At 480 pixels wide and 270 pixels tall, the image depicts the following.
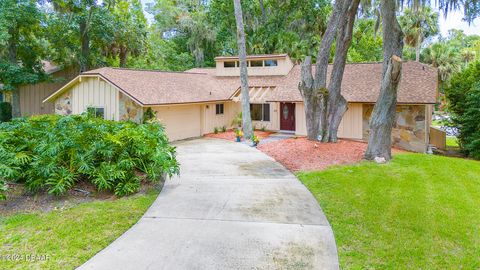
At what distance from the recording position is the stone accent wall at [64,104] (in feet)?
60.6

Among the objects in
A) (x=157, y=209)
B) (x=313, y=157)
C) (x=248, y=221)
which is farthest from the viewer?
(x=313, y=157)

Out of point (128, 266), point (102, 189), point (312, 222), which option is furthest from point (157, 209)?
point (312, 222)

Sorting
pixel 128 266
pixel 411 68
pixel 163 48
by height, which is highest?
pixel 163 48

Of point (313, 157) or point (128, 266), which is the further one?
point (313, 157)

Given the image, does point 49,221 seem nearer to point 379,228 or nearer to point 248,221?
point 248,221

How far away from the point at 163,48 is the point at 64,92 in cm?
1810

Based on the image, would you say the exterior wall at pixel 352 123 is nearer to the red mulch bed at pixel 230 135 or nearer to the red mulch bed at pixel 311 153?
the red mulch bed at pixel 311 153

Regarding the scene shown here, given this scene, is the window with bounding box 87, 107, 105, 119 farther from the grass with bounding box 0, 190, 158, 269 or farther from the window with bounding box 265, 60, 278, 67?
the window with bounding box 265, 60, 278, 67

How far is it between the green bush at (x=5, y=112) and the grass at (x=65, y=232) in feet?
62.8

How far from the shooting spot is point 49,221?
6.78 meters

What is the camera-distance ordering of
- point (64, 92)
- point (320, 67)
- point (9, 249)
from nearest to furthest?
point (9, 249) → point (320, 67) → point (64, 92)

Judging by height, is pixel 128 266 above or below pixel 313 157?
below

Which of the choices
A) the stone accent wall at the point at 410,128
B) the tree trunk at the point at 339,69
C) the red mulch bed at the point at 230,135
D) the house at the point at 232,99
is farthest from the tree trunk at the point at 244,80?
the stone accent wall at the point at 410,128

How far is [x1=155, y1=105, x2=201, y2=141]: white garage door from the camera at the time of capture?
18.2 m
